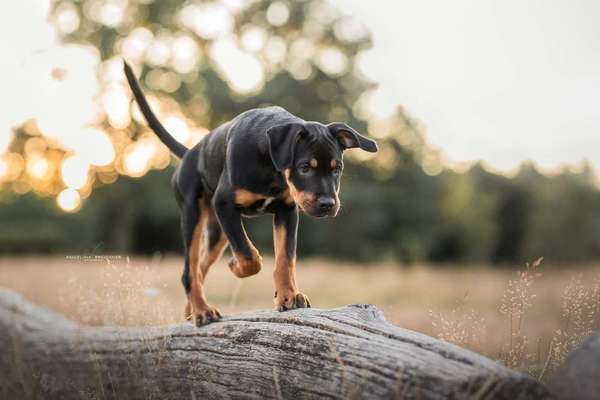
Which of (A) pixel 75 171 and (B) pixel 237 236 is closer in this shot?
(B) pixel 237 236

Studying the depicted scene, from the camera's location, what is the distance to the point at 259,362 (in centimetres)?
402

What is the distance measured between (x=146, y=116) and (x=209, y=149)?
46.7 inches

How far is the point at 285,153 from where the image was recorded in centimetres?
405

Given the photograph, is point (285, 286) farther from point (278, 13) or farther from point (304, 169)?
point (278, 13)

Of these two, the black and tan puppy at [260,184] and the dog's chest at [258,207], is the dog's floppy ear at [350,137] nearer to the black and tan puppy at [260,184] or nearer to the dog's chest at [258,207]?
the black and tan puppy at [260,184]

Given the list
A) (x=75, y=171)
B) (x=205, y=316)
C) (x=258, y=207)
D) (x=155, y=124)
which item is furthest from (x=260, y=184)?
(x=75, y=171)

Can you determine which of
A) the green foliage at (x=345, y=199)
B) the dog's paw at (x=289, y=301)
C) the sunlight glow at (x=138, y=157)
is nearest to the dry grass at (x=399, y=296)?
the dog's paw at (x=289, y=301)

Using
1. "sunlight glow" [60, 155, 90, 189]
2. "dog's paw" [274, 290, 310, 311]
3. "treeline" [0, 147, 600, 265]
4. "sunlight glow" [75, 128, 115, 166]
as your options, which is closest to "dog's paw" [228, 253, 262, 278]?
"dog's paw" [274, 290, 310, 311]

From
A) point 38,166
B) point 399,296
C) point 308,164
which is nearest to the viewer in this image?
point 308,164

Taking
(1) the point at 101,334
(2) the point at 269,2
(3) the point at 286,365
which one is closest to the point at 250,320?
(3) the point at 286,365

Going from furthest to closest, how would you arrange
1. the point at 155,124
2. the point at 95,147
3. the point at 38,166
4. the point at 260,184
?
the point at 38,166 → the point at 95,147 → the point at 155,124 → the point at 260,184

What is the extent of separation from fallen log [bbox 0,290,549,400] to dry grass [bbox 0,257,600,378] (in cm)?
43

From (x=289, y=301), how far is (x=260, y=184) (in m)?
0.92

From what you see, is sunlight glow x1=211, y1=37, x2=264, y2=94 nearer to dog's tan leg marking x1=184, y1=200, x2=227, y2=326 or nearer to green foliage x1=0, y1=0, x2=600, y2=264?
green foliage x1=0, y1=0, x2=600, y2=264
